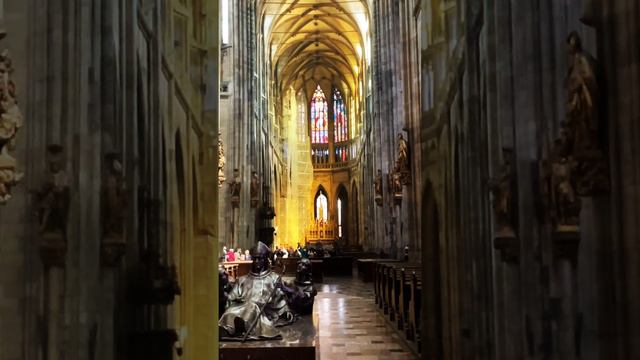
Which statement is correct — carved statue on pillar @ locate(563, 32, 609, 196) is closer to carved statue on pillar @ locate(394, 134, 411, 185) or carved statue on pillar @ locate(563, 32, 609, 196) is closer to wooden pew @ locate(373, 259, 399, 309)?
carved statue on pillar @ locate(394, 134, 411, 185)

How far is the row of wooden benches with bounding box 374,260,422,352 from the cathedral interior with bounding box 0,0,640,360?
13cm

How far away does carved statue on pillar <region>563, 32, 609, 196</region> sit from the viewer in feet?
13.0

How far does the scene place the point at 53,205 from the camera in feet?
17.7

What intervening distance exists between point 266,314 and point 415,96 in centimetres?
942

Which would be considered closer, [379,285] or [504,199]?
[504,199]

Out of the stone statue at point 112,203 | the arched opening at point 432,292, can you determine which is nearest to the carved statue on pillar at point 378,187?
the arched opening at point 432,292

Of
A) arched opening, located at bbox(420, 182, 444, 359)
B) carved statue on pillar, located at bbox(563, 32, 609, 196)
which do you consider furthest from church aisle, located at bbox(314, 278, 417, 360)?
carved statue on pillar, located at bbox(563, 32, 609, 196)

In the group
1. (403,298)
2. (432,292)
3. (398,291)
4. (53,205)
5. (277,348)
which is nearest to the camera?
(53,205)

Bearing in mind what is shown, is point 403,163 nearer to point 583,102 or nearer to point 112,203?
point 112,203

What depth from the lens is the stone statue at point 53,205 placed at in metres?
5.38

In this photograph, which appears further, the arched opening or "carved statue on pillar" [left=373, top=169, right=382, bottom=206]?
"carved statue on pillar" [left=373, top=169, right=382, bottom=206]

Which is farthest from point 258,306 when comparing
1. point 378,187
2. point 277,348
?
point 378,187

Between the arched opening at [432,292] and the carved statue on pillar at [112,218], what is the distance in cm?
718

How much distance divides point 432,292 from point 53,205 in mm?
8283
